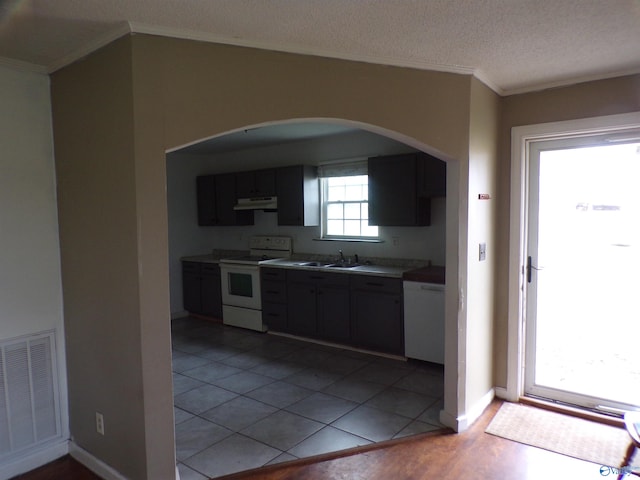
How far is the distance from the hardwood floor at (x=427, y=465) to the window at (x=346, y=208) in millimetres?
2621

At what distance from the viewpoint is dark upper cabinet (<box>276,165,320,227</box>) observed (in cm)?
520

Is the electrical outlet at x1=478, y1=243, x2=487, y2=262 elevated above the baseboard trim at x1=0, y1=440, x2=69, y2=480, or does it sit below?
above

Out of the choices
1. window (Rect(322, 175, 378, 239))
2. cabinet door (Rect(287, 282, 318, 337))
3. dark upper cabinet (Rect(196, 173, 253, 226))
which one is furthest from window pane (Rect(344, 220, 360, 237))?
dark upper cabinet (Rect(196, 173, 253, 226))

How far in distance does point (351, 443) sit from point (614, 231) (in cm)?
241

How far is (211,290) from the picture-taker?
19.0 ft

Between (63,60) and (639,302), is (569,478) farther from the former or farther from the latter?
(63,60)

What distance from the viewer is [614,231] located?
119 inches

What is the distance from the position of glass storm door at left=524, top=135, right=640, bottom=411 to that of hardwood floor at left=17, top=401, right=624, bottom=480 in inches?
33.9

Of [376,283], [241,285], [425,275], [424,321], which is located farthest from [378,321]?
[241,285]

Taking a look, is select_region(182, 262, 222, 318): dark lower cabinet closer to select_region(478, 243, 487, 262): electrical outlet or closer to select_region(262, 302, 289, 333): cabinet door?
select_region(262, 302, 289, 333): cabinet door

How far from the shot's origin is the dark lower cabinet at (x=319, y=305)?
4.54 m

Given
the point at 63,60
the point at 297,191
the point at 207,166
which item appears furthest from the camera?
the point at 207,166

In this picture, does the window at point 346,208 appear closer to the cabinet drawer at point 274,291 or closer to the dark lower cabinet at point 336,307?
the dark lower cabinet at point 336,307

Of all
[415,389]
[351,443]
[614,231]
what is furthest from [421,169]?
[351,443]
